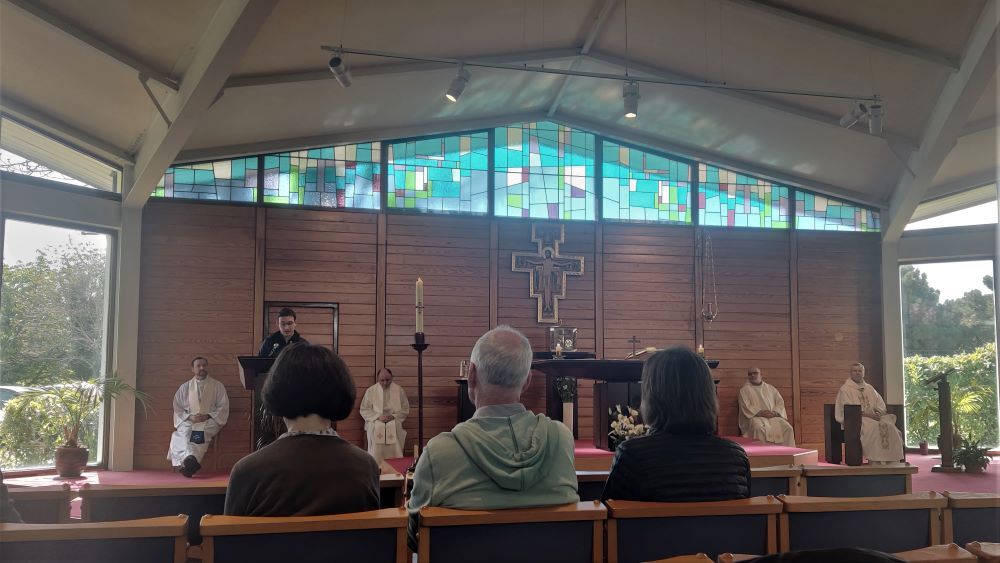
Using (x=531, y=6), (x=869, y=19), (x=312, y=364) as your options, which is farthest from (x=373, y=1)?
(x=312, y=364)

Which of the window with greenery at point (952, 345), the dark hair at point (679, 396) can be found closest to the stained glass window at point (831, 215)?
the window with greenery at point (952, 345)

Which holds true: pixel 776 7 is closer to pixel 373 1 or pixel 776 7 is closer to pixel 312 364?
pixel 373 1

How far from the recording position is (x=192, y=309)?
27.8 feet

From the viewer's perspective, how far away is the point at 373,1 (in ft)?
21.0

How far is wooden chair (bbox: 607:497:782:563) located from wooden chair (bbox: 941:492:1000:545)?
56 centimetres

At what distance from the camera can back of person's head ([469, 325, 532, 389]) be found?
2277 millimetres

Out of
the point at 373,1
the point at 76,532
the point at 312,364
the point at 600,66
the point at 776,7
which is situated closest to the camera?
the point at 76,532

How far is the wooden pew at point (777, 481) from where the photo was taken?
116 inches

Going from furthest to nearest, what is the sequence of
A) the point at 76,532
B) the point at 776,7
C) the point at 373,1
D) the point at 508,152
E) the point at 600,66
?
the point at 508,152 → the point at 600,66 → the point at 776,7 → the point at 373,1 → the point at 76,532

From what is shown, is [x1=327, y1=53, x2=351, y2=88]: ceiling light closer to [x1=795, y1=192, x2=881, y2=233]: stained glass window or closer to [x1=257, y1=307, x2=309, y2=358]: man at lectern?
[x1=257, y1=307, x2=309, y2=358]: man at lectern

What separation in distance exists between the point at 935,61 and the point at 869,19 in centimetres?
83

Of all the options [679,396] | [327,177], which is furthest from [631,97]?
[679,396]

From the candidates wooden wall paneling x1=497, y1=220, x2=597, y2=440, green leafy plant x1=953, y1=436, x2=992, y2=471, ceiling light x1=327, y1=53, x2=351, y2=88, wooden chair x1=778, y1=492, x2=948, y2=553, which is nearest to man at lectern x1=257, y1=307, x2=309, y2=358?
ceiling light x1=327, y1=53, x2=351, y2=88

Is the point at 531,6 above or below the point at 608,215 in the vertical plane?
above
